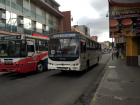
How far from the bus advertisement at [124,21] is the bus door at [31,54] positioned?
7.92m

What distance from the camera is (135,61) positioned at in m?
14.2

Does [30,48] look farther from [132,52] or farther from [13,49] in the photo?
[132,52]

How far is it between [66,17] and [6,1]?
19.1 meters

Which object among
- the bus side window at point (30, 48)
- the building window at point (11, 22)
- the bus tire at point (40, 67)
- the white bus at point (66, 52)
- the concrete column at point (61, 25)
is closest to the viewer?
the white bus at point (66, 52)

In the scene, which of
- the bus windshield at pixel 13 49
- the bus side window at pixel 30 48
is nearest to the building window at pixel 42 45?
the bus side window at pixel 30 48

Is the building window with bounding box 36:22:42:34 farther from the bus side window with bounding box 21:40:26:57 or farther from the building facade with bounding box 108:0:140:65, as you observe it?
the bus side window with bounding box 21:40:26:57

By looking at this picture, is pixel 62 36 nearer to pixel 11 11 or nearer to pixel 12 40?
pixel 12 40

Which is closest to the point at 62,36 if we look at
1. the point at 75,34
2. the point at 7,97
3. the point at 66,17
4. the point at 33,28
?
the point at 75,34

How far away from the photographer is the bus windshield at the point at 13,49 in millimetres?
9148

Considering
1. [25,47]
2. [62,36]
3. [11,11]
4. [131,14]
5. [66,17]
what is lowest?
[25,47]

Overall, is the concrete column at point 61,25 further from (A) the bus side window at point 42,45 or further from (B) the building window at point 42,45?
(A) the bus side window at point 42,45

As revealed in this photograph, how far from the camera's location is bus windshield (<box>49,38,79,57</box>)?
904 cm

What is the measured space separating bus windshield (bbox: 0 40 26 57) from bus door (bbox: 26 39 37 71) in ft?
1.64

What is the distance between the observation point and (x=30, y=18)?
76.0ft
